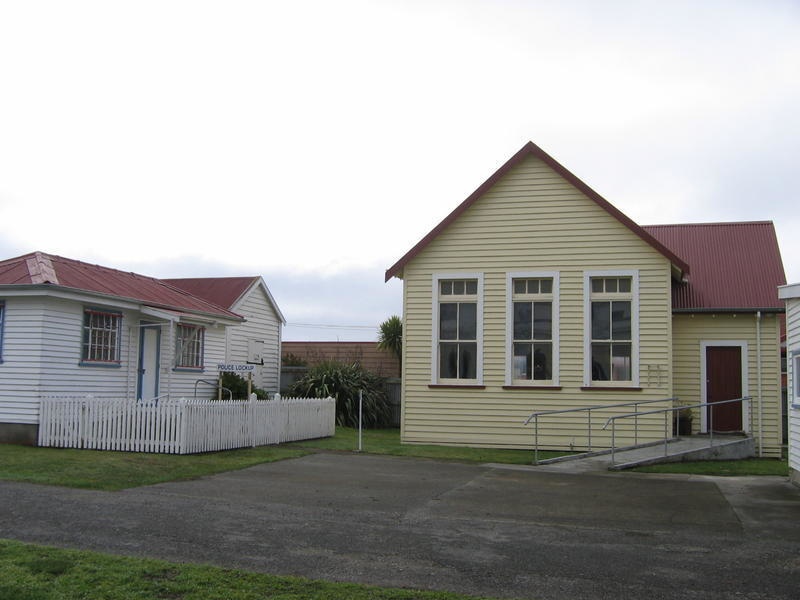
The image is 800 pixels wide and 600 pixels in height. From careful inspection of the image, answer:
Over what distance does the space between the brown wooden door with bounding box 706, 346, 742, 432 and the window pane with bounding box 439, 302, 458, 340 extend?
6.41 m

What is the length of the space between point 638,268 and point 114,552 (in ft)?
46.1

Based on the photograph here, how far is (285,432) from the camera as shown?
19391 mm

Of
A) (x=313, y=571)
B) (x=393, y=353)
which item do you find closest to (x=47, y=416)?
(x=313, y=571)

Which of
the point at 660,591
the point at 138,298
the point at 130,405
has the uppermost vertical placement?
the point at 138,298

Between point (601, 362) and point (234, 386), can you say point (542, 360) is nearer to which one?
point (601, 362)

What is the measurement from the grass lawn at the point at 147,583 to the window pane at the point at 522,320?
13.0 m

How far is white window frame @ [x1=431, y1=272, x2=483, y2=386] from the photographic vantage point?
19406 millimetres

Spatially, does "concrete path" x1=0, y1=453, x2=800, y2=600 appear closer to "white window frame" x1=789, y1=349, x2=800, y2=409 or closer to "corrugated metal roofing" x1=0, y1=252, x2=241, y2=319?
"white window frame" x1=789, y1=349, x2=800, y2=409

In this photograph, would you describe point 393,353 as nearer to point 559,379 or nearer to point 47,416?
point 559,379

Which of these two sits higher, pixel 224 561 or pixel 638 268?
pixel 638 268

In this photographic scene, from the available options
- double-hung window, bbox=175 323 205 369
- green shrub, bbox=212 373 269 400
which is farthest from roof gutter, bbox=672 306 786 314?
double-hung window, bbox=175 323 205 369

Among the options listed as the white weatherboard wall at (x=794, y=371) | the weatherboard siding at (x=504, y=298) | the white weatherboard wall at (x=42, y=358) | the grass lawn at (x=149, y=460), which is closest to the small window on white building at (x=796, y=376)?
the white weatherboard wall at (x=794, y=371)

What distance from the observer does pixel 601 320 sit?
1892cm

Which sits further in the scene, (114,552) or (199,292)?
(199,292)
